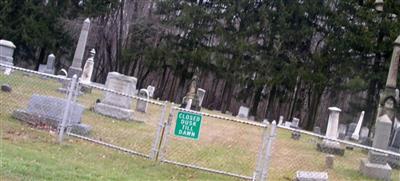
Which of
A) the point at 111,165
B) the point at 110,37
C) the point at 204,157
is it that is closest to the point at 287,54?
the point at 110,37

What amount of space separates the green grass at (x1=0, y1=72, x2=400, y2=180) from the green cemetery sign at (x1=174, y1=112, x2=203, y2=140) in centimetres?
70

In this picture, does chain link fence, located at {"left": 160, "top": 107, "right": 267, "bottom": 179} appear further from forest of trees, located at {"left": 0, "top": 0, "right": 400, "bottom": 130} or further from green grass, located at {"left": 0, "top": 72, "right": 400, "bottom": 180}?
forest of trees, located at {"left": 0, "top": 0, "right": 400, "bottom": 130}

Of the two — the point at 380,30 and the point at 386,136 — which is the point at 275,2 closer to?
the point at 380,30

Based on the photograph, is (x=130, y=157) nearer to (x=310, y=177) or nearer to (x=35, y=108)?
(x=35, y=108)

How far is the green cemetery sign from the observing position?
930cm

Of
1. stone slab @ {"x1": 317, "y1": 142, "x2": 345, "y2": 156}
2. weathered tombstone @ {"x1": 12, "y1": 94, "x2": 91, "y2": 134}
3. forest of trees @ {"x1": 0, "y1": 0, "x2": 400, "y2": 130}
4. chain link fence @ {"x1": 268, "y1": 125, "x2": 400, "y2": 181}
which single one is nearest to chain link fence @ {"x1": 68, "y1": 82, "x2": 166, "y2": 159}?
weathered tombstone @ {"x1": 12, "y1": 94, "x2": 91, "y2": 134}

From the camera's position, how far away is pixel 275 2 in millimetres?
37188

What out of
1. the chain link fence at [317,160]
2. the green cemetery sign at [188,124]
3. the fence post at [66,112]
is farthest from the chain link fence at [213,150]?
the fence post at [66,112]

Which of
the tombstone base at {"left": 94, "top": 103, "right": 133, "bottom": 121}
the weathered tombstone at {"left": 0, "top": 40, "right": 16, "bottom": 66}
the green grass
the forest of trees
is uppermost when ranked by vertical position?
the forest of trees

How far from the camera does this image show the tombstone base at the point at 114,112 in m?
15.1

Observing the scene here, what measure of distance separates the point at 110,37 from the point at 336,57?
17.3 m

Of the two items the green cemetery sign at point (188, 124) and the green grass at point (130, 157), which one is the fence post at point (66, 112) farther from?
the green cemetery sign at point (188, 124)

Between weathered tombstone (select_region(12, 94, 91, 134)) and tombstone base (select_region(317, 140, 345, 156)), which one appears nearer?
weathered tombstone (select_region(12, 94, 91, 134))

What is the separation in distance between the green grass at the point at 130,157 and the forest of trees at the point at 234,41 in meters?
16.6
